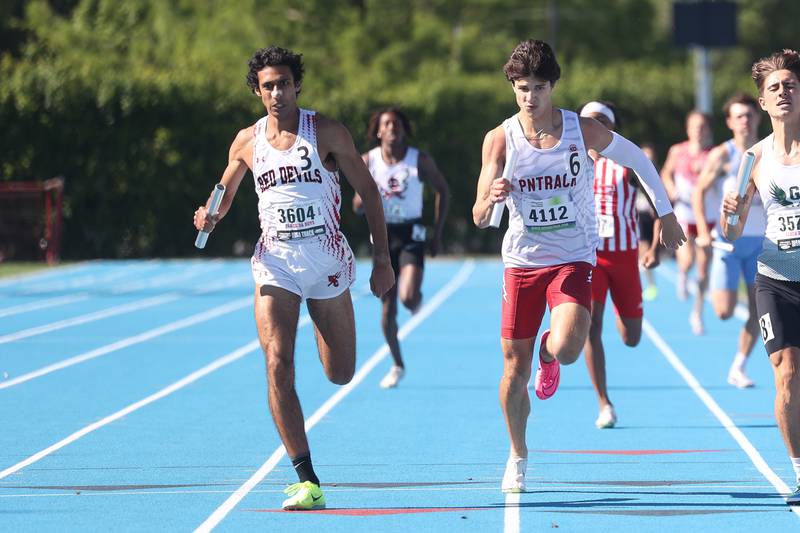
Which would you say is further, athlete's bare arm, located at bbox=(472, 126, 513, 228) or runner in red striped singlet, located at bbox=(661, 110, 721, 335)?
runner in red striped singlet, located at bbox=(661, 110, 721, 335)

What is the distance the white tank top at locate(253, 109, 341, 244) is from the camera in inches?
292

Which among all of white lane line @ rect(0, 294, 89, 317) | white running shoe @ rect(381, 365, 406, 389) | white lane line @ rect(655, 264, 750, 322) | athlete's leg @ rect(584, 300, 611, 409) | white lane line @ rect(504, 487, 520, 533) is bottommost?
white lane line @ rect(655, 264, 750, 322)

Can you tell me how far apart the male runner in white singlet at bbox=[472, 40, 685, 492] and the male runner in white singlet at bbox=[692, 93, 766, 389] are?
143 inches

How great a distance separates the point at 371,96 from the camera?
113 feet

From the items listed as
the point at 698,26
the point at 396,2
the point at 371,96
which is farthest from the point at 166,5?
the point at 698,26

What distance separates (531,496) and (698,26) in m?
20.5

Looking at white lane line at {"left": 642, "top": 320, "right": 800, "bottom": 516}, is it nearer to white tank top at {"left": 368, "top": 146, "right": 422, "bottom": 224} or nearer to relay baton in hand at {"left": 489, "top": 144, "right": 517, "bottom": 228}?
relay baton in hand at {"left": 489, "top": 144, "right": 517, "bottom": 228}

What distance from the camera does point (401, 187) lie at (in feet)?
41.8

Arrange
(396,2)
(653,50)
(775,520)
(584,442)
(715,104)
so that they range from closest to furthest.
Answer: (775,520) → (584,442) → (715,104) → (396,2) → (653,50)

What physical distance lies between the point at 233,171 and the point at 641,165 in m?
1.96

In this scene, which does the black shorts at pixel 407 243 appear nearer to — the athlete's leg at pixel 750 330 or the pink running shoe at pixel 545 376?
the athlete's leg at pixel 750 330

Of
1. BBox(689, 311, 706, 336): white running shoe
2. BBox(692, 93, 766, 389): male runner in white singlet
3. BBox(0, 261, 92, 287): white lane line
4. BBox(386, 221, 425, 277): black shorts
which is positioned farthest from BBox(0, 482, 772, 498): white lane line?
BBox(0, 261, 92, 287): white lane line

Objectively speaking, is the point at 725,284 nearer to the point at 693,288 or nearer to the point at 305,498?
the point at 305,498

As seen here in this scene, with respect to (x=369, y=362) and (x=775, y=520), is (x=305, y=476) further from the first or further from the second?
(x=369, y=362)
